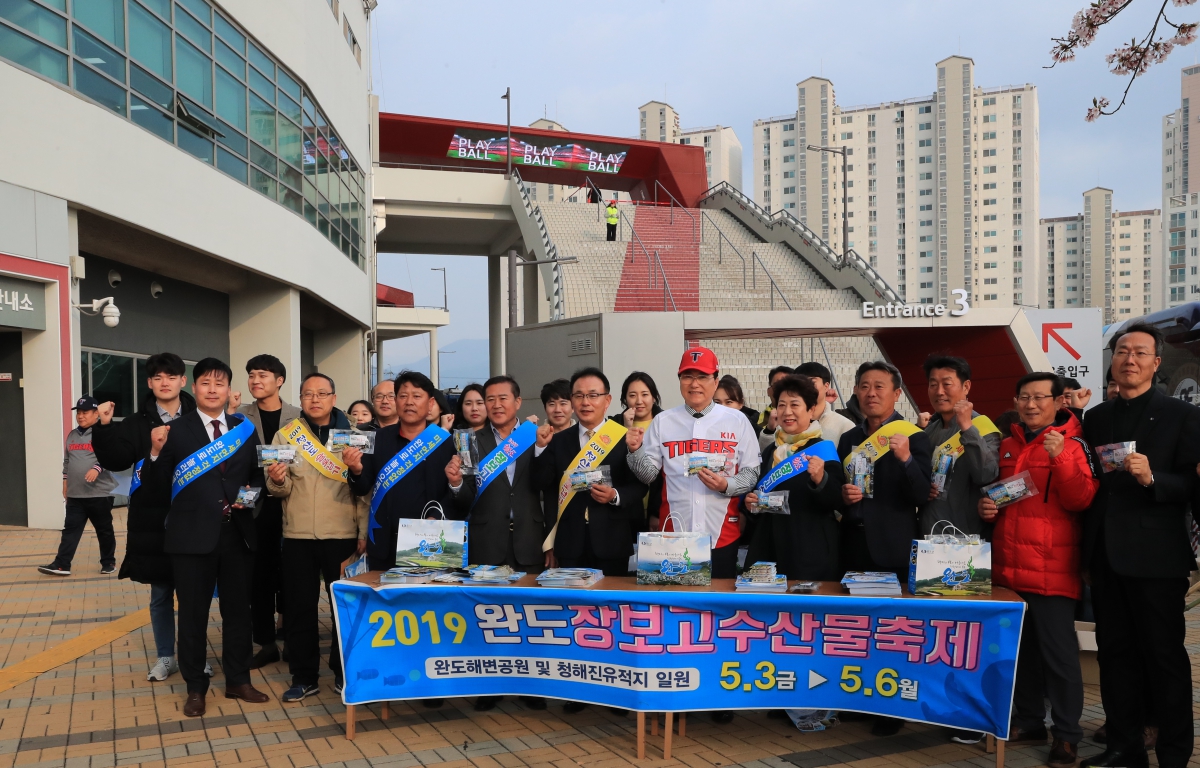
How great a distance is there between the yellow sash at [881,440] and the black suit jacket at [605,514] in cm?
123

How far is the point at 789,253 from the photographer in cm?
3266

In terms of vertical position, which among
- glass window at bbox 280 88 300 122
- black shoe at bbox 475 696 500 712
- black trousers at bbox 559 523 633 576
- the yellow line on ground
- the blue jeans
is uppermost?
glass window at bbox 280 88 300 122

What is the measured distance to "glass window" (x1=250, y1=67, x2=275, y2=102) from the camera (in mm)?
17312

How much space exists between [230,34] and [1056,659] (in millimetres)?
16897

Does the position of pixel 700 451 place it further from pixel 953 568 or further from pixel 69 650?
pixel 69 650

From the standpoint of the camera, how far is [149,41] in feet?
45.4

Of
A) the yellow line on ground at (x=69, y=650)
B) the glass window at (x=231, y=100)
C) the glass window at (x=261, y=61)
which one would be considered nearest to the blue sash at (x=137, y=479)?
the yellow line on ground at (x=69, y=650)

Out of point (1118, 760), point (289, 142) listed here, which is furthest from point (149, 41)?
point (1118, 760)

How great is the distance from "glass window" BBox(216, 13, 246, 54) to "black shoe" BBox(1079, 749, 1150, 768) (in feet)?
55.3

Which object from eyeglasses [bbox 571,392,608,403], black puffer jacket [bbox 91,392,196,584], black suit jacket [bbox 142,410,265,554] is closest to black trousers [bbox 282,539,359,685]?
black suit jacket [bbox 142,410,265,554]

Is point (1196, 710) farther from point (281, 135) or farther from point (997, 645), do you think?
point (281, 135)

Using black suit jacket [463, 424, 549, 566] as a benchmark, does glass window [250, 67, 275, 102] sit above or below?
above

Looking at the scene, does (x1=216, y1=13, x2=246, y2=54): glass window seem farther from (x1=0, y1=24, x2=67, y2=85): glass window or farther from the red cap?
the red cap

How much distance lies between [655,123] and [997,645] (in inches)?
4429
